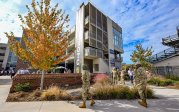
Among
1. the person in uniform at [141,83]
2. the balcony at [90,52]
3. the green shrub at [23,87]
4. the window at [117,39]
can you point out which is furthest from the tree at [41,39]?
the window at [117,39]

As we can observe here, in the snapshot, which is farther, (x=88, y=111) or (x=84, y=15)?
(x=84, y=15)

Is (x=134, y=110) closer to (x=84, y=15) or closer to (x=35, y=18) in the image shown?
(x=35, y=18)

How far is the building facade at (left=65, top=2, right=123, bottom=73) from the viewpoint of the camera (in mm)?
25844

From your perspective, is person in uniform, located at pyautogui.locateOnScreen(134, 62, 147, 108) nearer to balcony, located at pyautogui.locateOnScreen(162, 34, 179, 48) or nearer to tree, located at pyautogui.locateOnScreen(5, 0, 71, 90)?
tree, located at pyautogui.locateOnScreen(5, 0, 71, 90)

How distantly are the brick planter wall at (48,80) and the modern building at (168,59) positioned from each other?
1412 centimetres

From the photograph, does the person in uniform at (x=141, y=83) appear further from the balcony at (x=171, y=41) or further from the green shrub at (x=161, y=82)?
the balcony at (x=171, y=41)

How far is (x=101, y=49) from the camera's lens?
28906mm

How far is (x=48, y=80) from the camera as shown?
36.8 feet

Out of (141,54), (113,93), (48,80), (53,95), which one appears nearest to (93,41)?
(141,54)

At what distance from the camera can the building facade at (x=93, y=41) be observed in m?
25.8

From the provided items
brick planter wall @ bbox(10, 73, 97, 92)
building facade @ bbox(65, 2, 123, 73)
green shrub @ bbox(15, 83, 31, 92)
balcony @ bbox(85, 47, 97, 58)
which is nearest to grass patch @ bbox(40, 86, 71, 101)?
green shrub @ bbox(15, 83, 31, 92)

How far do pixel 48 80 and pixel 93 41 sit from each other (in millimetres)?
16798

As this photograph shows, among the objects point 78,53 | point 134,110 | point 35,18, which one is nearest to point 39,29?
point 35,18

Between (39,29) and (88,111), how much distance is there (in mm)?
6372
